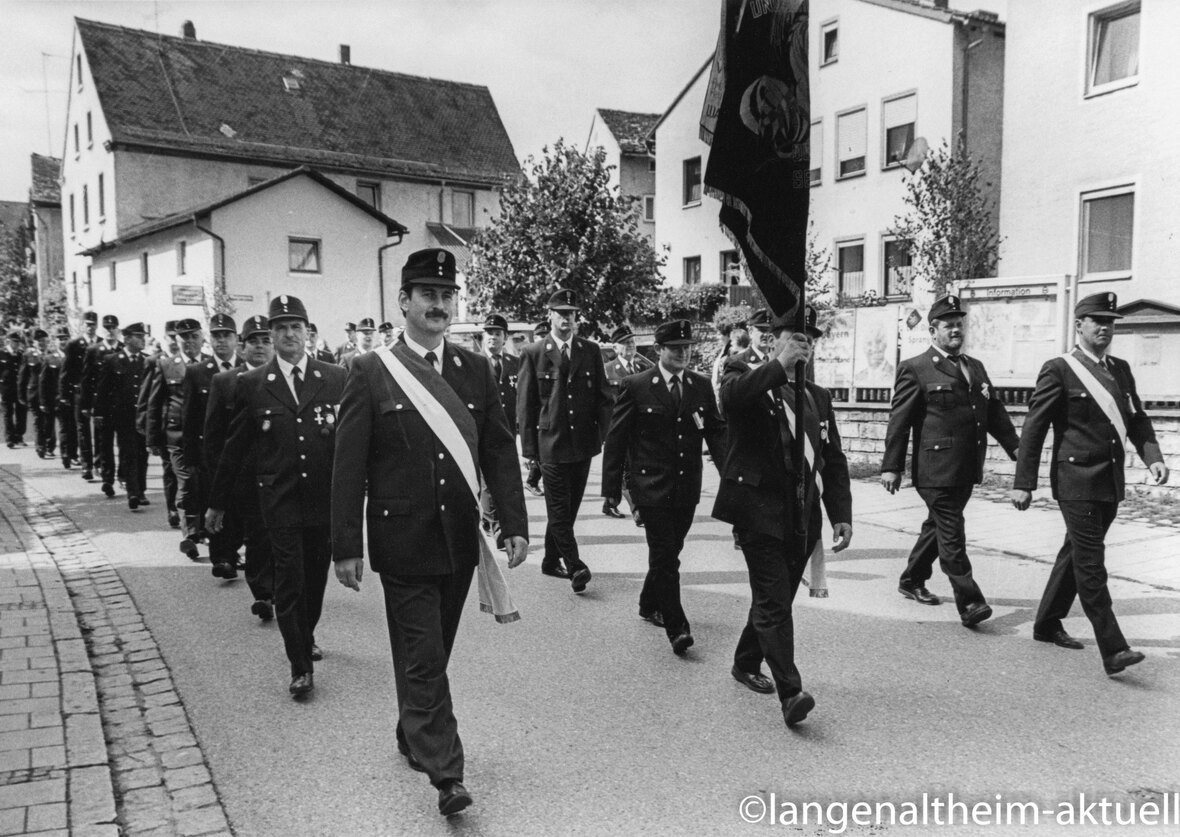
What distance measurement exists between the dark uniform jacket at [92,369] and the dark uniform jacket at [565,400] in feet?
19.9

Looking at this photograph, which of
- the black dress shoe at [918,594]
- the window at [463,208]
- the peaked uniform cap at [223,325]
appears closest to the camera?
the black dress shoe at [918,594]

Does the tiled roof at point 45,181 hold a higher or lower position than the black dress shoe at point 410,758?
higher

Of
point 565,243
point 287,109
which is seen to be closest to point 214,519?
point 565,243

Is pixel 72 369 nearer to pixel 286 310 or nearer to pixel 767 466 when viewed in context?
pixel 286 310

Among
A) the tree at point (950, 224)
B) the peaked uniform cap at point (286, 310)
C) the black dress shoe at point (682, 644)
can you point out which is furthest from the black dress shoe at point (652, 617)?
the tree at point (950, 224)

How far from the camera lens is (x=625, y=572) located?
8.12 metres

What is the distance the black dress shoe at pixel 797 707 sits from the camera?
177 inches

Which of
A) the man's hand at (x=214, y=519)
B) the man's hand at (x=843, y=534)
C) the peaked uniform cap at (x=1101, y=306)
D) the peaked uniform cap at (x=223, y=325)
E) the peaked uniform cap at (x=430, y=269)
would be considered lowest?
the man's hand at (x=214, y=519)

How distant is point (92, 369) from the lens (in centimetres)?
1252

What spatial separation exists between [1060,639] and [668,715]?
260cm

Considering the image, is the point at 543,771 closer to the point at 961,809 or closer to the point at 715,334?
the point at 961,809

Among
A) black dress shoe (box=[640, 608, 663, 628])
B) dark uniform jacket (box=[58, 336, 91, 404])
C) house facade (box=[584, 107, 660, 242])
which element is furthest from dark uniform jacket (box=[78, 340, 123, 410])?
house facade (box=[584, 107, 660, 242])

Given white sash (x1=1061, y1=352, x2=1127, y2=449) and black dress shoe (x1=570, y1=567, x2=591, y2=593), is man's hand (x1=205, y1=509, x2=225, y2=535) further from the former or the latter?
white sash (x1=1061, y1=352, x2=1127, y2=449)

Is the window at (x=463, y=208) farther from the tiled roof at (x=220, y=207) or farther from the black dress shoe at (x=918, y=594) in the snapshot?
the black dress shoe at (x=918, y=594)
